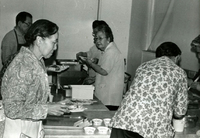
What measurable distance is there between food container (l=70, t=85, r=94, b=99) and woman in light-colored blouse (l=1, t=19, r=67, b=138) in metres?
1.37

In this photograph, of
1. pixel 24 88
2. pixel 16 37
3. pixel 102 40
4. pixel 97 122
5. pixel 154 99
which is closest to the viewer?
pixel 24 88

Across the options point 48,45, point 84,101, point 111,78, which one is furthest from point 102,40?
point 48,45

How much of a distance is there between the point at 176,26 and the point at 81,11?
2006mm

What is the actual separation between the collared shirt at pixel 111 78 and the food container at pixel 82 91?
25cm

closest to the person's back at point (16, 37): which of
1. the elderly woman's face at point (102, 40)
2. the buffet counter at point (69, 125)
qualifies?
the elderly woman's face at point (102, 40)

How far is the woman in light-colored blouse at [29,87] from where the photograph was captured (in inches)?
65.4

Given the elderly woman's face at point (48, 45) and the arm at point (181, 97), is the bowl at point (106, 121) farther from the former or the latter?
the elderly woman's face at point (48, 45)

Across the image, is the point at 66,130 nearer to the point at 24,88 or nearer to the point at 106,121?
the point at 106,121

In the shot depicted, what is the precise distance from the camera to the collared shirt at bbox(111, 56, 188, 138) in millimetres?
2057

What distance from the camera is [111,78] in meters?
3.46

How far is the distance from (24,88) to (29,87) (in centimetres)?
5

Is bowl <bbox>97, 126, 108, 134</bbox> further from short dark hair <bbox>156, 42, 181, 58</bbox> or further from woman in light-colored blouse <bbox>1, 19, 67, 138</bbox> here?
short dark hair <bbox>156, 42, 181, 58</bbox>

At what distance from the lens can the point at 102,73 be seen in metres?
3.37

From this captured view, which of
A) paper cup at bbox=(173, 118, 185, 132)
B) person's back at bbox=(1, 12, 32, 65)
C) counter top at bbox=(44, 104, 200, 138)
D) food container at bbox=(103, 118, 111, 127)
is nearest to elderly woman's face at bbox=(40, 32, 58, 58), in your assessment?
counter top at bbox=(44, 104, 200, 138)
